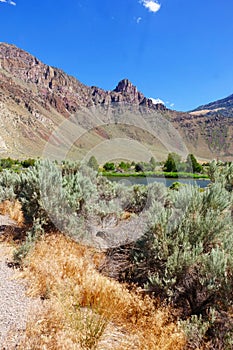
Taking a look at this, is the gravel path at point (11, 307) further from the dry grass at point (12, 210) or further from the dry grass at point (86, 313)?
the dry grass at point (12, 210)

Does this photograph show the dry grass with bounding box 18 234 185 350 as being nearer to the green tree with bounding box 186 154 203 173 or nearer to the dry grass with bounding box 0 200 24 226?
the dry grass with bounding box 0 200 24 226

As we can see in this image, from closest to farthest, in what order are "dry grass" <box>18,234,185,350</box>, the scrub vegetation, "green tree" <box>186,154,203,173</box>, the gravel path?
the gravel path, "dry grass" <box>18,234,185,350</box>, the scrub vegetation, "green tree" <box>186,154,203,173</box>

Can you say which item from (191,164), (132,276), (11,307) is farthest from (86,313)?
(191,164)

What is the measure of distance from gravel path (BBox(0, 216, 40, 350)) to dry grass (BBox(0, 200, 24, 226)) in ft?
11.8


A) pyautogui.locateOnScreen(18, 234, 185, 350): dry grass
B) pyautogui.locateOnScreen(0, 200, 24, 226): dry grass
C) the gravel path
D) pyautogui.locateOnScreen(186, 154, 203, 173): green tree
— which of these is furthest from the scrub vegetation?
pyautogui.locateOnScreen(186, 154, 203, 173): green tree

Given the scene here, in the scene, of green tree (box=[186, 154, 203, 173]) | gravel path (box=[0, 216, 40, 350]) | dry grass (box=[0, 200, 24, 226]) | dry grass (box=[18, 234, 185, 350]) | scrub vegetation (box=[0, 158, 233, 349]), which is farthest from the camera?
green tree (box=[186, 154, 203, 173])

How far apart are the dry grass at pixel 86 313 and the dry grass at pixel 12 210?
3.34m

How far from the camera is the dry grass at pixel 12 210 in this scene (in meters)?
8.11

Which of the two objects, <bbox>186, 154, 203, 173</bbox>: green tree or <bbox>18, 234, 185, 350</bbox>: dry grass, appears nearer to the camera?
<bbox>18, 234, 185, 350</bbox>: dry grass

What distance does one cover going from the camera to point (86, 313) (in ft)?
10.7

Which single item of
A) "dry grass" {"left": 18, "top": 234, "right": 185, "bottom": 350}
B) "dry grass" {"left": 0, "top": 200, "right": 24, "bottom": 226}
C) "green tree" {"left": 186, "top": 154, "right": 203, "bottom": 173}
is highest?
"green tree" {"left": 186, "top": 154, "right": 203, "bottom": 173}

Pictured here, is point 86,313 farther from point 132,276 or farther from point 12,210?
point 12,210

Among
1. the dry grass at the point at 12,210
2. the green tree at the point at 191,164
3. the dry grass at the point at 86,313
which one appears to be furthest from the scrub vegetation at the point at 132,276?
the green tree at the point at 191,164

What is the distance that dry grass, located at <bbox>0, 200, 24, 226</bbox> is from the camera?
8.11 m
